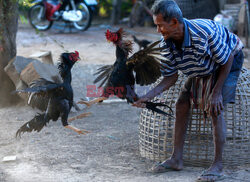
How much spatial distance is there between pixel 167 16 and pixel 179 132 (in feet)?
3.77

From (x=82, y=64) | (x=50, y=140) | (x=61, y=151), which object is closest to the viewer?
(x=61, y=151)

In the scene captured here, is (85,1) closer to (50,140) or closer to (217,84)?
(50,140)

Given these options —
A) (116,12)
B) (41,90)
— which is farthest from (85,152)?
(116,12)

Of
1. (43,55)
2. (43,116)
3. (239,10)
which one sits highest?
(239,10)

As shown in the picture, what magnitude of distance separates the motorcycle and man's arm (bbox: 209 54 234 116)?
943 cm

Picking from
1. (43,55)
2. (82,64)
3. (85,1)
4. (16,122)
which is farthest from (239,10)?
(16,122)

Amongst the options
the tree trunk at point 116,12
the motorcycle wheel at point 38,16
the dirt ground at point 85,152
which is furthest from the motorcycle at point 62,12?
the dirt ground at point 85,152

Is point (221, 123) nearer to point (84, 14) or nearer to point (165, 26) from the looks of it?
point (165, 26)

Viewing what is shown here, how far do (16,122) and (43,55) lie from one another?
1698 mm

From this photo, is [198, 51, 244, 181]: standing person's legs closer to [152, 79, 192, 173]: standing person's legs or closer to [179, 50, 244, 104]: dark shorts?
[179, 50, 244, 104]: dark shorts

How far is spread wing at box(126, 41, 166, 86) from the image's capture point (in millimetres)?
3256

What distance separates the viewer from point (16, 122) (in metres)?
5.16

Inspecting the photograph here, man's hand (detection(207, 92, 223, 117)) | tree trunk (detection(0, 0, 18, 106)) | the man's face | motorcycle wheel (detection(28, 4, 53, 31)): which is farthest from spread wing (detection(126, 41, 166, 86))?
motorcycle wheel (detection(28, 4, 53, 31))

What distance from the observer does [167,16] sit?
2834mm
